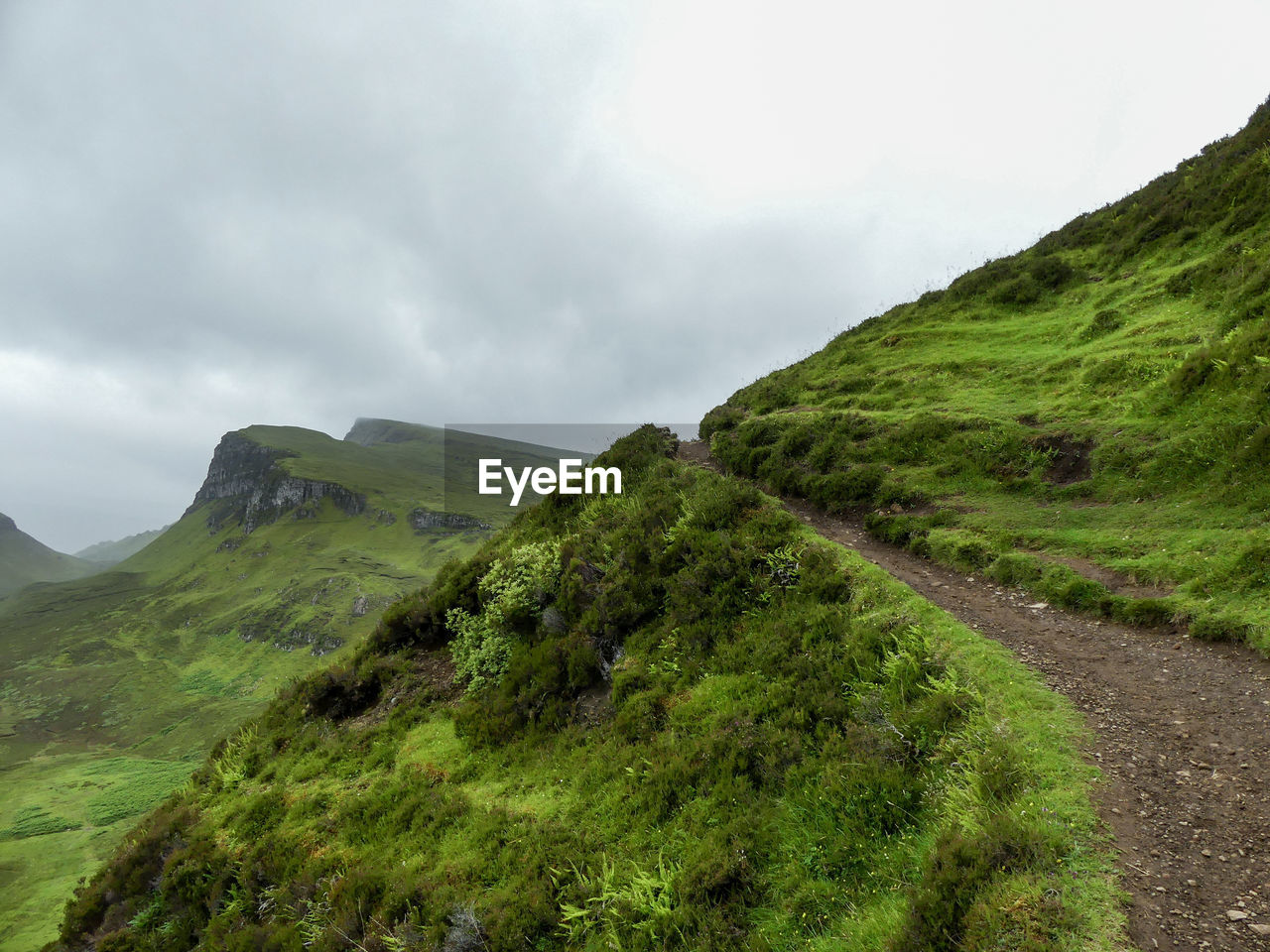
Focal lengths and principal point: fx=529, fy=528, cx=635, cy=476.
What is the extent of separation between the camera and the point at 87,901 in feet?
47.1

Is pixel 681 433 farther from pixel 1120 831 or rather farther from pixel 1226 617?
pixel 1120 831

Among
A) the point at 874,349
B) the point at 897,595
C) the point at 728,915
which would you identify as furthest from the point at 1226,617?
the point at 874,349

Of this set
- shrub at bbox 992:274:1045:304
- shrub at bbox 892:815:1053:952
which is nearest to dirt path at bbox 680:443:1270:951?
shrub at bbox 892:815:1053:952

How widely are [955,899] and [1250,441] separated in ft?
42.1

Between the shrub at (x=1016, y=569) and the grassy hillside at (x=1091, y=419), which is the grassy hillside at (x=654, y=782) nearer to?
the shrub at (x=1016, y=569)

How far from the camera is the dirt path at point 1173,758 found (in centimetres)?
462

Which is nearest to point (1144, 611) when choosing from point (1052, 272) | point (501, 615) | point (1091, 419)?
point (1091, 419)

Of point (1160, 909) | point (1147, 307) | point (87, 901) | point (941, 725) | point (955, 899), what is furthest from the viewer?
point (1147, 307)

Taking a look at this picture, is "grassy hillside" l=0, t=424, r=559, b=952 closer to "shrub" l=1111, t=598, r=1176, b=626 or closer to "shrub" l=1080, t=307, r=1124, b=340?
"shrub" l=1111, t=598, r=1176, b=626

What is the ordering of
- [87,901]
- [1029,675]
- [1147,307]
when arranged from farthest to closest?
[1147,307]
[87,901]
[1029,675]

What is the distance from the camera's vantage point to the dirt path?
4.62 metres

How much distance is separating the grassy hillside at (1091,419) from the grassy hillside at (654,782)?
12.9 feet

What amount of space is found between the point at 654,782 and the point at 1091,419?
16657mm

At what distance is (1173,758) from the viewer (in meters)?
6.49
